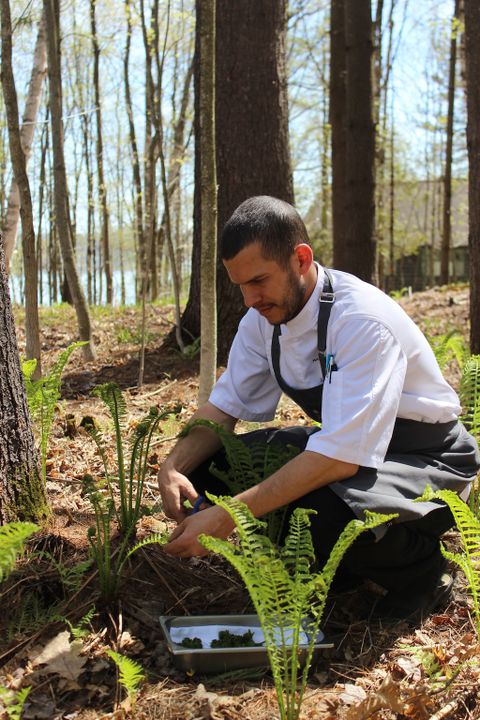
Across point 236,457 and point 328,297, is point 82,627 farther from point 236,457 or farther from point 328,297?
point 328,297

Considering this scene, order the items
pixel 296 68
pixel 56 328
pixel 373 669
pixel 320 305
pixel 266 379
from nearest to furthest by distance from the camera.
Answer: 1. pixel 373 669
2. pixel 320 305
3. pixel 266 379
4. pixel 56 328
5. pixel 296 68

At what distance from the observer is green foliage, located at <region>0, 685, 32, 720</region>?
5.86 feet

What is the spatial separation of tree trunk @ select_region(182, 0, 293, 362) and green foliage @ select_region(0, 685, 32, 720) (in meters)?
4.17

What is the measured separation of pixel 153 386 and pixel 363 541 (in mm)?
3390

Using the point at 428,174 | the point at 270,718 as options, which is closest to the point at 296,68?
the point at 428,174

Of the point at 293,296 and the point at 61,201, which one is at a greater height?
the point at 61,201

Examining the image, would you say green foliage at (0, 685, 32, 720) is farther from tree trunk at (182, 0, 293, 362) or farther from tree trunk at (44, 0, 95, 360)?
tree trunk at (44, 0, 95, 360)

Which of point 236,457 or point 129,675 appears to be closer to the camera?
Result: point 129,675

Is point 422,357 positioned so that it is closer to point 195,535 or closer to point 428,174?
point 195,535

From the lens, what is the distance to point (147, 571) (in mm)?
2824

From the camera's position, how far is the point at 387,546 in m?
2.55

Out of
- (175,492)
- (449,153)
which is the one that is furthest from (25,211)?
(449,153)

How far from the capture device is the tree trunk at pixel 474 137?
5801 mm

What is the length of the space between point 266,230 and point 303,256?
21 centimetres
